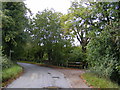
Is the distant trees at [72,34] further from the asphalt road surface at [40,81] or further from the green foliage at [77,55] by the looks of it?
the asphalt road surface at [40,81]

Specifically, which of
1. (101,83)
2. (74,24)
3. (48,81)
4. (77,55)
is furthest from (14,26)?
(101,83)

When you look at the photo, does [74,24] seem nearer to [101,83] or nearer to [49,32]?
[49,32]

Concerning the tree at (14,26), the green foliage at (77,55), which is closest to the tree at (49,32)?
the green foliage at (77,55)

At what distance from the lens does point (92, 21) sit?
8930mm

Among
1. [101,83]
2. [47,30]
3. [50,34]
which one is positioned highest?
[47,30]

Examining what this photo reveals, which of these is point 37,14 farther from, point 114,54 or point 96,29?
point 114,54

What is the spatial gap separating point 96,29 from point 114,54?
2134 mm

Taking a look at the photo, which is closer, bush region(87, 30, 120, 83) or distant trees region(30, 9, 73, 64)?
bush region(87, 30, 120, 83)

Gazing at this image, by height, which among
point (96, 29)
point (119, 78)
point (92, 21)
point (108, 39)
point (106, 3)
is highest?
point (106, 3)

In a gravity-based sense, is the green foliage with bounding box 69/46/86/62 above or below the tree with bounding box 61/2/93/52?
below

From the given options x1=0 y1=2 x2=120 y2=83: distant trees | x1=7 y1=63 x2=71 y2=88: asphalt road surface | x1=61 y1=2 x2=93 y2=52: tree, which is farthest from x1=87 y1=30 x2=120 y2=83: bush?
x1=61 y1=2 x2=93 y2=52: tree

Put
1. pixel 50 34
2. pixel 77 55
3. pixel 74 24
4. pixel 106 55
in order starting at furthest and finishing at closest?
pixel 50 34, pixel 77 55, pixel 74 24, pixel 106 55

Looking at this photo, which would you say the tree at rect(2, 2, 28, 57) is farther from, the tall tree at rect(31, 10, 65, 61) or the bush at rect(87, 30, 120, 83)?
the bush at rect(87, 30, 120, 83)

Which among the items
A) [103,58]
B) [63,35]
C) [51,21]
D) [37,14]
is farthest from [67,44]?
[103,58]
